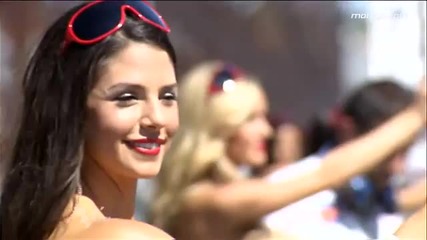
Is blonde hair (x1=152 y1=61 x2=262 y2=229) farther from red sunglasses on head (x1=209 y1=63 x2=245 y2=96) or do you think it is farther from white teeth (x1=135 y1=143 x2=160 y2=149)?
white teeth (x1=135 y1=143 x2=160 y2=149)

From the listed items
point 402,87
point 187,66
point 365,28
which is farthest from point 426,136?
point 187,66

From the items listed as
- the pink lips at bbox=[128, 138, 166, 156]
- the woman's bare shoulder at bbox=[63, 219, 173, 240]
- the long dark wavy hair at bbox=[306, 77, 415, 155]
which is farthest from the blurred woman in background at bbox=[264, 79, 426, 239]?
the woman's bare shoulder at bbox=[63, 219, 173, 240]

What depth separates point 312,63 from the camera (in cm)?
377

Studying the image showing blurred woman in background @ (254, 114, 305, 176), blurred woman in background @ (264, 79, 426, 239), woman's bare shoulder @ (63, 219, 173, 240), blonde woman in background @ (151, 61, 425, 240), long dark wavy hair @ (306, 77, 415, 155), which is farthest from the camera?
blurred woman in background @ (254, 114, 305, 176)

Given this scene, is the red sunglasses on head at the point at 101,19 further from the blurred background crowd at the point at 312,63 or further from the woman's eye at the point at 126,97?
the blurred background crowd at the point at 312,63

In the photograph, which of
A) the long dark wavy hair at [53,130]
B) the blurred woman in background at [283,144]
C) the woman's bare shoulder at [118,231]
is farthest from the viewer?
the blurred woman in background at [283,144]

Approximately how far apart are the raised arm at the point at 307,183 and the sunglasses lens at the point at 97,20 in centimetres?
74

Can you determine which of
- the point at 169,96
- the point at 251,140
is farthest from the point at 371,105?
the point at 169,96

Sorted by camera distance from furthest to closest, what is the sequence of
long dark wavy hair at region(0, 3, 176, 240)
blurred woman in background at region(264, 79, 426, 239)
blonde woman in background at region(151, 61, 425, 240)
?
blurred woman in background at region(264, 79, 426, 239)
blonde woman in background at region(151, 61, 425, 240)
long dark wavy hair at region(0, 3, 176, 240)

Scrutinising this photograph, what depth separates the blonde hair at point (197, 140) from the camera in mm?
2102

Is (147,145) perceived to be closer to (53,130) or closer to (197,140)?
(53,130)

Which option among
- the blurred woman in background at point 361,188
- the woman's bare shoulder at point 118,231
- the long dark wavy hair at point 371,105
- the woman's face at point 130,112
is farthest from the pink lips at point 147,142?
the long dark wavy hair at point 371,105

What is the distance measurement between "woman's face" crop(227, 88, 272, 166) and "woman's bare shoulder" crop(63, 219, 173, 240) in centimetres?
94

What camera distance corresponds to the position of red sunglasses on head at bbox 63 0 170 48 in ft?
4.46
